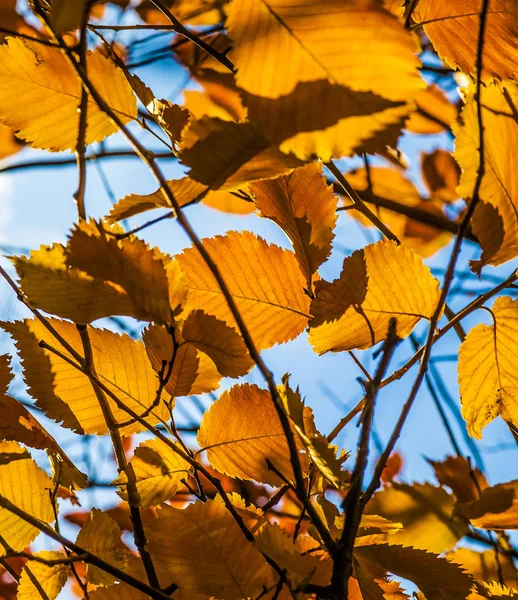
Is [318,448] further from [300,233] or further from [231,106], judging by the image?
[231,106]

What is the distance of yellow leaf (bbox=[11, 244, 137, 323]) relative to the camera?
318 mm

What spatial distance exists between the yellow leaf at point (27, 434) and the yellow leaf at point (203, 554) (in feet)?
0.27

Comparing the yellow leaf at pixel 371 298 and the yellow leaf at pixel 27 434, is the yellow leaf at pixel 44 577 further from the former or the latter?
the yellow leaf at pixel 371 298

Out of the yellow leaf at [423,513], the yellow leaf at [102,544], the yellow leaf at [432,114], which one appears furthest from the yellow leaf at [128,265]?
the yellow leaf at [432,114]

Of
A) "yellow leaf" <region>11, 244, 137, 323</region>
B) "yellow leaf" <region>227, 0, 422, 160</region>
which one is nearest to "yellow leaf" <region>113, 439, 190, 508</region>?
"yellow leaf" <region>11, 244, 137, 323</region>

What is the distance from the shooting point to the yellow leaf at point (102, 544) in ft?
1.44

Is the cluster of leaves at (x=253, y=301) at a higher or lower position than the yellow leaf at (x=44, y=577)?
higher

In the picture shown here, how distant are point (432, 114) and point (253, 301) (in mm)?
1109

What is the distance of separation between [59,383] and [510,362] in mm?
318

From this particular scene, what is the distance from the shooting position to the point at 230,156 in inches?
12.0

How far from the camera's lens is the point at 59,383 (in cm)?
42

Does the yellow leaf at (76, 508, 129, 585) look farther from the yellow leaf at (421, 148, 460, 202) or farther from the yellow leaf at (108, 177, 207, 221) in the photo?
the yellow leaf at (421, 148, 460, 202)

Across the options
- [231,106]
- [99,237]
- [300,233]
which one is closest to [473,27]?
[300,233]

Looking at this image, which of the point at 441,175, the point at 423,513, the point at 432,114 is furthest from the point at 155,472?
the point at 441,175
